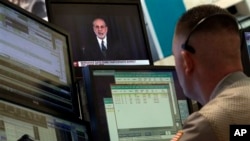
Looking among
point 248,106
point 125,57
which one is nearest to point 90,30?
point 125,57

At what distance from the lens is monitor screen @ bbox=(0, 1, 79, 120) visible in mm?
1479

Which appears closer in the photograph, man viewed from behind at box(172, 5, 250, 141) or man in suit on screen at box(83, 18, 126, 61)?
man viewed from behind at box(172, 5, 250, 141)

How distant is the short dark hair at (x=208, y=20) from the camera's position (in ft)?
5.37

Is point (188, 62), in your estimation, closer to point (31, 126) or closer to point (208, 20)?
point (208, 20)

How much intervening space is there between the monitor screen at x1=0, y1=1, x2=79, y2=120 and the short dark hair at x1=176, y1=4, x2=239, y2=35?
387 millimetres

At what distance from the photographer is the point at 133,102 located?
5.97 feet

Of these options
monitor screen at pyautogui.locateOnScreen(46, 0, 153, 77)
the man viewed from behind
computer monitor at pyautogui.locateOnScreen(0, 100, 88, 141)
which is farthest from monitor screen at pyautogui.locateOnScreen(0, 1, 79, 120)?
the man viewed from behind

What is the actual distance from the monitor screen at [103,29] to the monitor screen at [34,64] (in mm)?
189

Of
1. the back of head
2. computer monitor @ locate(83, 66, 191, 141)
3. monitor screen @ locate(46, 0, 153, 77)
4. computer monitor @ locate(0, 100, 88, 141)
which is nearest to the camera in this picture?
computer monitor @ locate(0, 100, 88, 141)

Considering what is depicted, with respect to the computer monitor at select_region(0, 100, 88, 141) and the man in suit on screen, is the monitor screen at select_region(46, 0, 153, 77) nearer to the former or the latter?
the man in suit on screen

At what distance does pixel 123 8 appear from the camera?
2.17 m

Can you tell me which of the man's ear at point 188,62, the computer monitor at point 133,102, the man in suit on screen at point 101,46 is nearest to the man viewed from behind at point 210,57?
the man's ear at point 188,62

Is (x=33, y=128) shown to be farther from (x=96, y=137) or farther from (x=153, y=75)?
(x=153, y=75)

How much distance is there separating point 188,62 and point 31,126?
51cm
